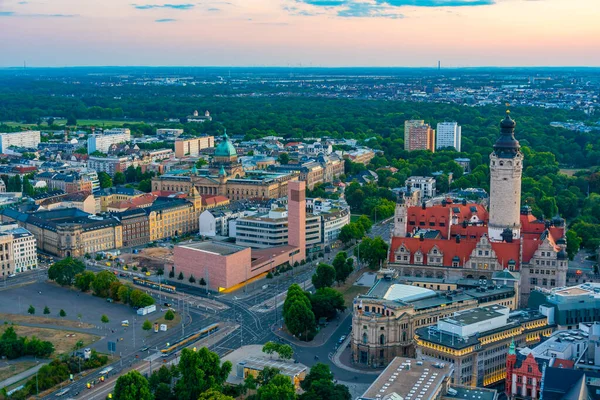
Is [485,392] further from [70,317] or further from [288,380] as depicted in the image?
[70,317]

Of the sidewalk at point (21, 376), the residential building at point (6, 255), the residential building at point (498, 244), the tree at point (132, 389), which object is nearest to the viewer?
the tree at point (132, 389)

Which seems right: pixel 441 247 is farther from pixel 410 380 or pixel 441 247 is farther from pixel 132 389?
pixel 132 389

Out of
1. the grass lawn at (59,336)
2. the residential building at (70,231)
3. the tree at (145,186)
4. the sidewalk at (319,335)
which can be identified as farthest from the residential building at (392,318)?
the tree at (145,186)

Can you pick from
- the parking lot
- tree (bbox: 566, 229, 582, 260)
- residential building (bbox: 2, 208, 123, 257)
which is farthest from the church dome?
residential building (bbox: 2, 208, 123, 257)

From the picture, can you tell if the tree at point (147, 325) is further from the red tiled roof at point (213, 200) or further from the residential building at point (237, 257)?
the red tiled roof at point (213, 200)

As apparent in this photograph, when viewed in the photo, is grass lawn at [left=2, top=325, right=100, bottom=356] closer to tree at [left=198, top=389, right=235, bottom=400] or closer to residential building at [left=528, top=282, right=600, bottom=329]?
tree at [left=198, top=389, right=235, bottom=400]

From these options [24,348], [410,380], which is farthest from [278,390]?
[24,348]
